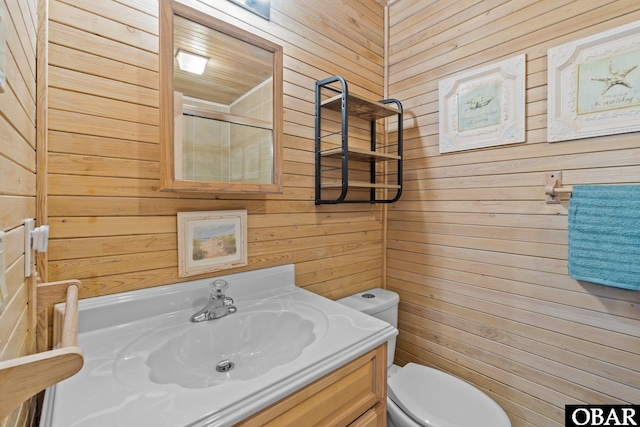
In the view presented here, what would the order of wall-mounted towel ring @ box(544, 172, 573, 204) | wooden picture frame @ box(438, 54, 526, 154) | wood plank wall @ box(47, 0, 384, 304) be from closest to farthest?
1. wood plank wall @ box(47, 0, 384, 304)
2. wall-mounted towel ring @ box(544, 172, 573, 204)
3. wooden picture frame @ box(438, 54, 526, 154)

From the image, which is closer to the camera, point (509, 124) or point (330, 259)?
point (509, 124)

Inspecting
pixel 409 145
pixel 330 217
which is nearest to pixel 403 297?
pixel 330 217

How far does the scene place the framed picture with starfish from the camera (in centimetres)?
111

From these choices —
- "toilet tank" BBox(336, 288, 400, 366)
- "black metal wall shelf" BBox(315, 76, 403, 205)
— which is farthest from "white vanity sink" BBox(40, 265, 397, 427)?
"black metal wall shelf" BBox(315, 76, 403, 205)

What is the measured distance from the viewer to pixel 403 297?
1.83m

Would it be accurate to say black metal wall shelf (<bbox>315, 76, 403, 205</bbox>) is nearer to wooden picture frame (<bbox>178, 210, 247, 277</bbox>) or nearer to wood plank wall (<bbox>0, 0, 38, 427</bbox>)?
wooden picture frame (<bbox>178, 210, 247, 277</bbox>)

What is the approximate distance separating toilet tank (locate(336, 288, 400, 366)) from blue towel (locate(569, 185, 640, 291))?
32.6 inches

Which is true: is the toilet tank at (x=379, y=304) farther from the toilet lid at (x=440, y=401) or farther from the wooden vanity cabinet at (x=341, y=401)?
the wooden vanity cabinet at (x=341, y=401)

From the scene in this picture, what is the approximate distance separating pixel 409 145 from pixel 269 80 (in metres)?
0.93

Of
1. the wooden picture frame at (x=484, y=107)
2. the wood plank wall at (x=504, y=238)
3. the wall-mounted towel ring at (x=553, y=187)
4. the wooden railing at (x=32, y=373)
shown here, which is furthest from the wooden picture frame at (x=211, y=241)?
the wall-mounted towel ring at (x=553, y=187)

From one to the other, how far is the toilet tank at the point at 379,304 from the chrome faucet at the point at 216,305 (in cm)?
69

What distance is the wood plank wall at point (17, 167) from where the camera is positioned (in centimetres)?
46

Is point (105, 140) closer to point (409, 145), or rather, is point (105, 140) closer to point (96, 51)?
point (96, 51)

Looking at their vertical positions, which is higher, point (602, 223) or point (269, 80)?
point (269, 80)
